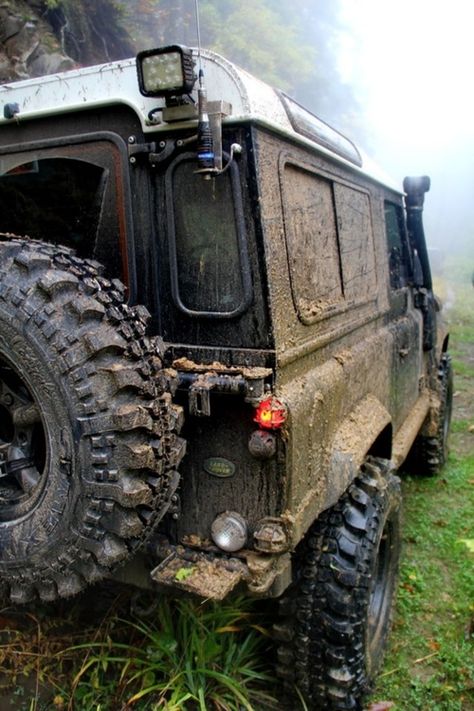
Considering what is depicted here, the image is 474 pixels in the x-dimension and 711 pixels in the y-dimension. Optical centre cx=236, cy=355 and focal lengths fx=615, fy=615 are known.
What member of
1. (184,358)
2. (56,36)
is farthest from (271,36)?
(184,358)

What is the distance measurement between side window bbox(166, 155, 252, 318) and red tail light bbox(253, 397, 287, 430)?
35 centimetres

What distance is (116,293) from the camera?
6.53 ft

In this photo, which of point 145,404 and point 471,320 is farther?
point 471,320

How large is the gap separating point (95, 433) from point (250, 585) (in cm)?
84

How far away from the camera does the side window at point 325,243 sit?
240 centimetres

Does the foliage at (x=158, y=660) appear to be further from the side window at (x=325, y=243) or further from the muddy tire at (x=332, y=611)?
the side window at (x=325, y=243)

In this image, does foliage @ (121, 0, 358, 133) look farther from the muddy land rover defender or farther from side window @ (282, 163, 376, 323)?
the muddy land rover defender

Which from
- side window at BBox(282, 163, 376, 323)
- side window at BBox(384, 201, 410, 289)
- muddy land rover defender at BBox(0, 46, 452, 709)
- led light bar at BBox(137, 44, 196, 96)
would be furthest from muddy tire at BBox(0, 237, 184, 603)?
side window at BBox(384, 201, 410, 289)

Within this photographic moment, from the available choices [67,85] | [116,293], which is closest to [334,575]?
[116,293]

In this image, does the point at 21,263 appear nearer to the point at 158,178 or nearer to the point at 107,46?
the point at 158,178

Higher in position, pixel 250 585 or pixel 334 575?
pixel 250 585

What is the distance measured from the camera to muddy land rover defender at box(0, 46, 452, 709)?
186 cm

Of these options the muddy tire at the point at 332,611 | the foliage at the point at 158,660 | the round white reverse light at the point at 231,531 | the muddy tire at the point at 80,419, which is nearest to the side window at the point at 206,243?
the muddy tire at the point at 80,419

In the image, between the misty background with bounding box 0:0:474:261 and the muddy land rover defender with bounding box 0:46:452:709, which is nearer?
the muddy land rover defender with bounding box 0:46:452:709
